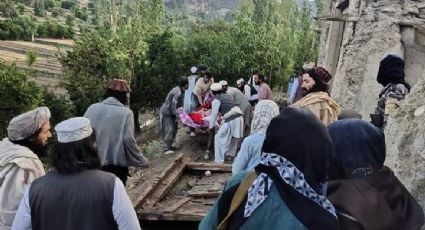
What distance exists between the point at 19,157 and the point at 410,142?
2.65 meters

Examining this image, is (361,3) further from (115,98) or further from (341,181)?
(341,181)

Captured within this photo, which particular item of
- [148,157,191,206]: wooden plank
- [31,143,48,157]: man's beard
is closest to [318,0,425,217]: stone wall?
[148,157,191,206]: wooden plank

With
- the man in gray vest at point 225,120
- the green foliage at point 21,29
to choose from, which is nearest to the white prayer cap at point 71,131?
the man in gray vest at point 225,120

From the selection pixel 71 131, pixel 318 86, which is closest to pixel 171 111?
pixel 318 86

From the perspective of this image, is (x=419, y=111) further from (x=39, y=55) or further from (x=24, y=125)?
(x=39, y=55)

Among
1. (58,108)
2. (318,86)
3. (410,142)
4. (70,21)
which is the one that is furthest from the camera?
(70,21)

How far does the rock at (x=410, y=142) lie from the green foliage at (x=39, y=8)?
71617 millimetres

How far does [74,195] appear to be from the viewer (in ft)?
8.27

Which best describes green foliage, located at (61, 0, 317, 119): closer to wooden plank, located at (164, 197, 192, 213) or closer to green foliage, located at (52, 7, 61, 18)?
wooden plank, located at (164, 197, 192, 213)

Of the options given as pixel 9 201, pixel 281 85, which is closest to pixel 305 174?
pixel 9 201

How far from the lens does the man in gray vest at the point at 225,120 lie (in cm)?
880

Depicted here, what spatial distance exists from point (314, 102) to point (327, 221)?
8.18 feet

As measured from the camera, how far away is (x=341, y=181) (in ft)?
7.79

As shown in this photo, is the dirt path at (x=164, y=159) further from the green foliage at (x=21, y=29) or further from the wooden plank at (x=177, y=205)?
the green foliage at (x=21, y=29)
